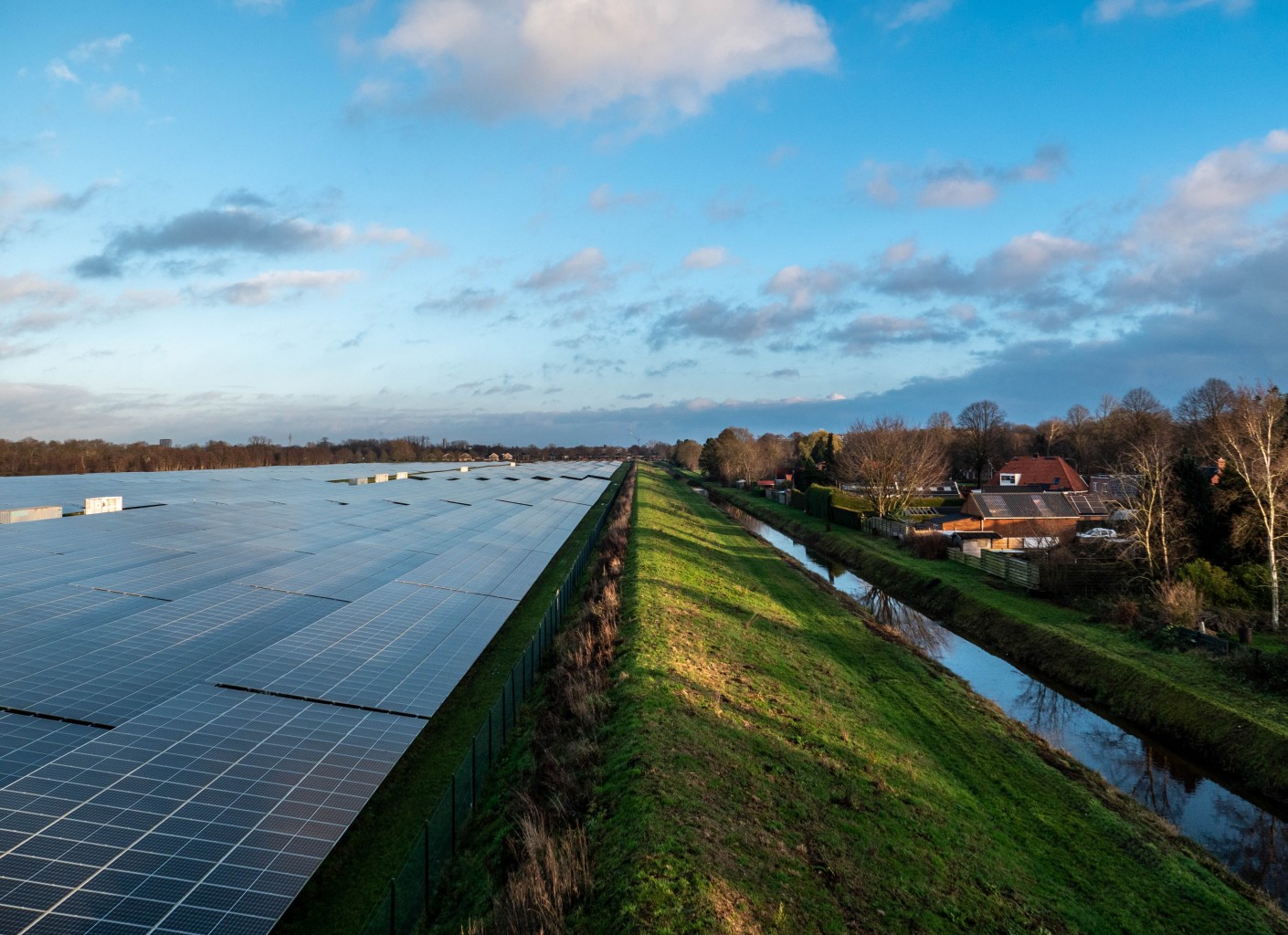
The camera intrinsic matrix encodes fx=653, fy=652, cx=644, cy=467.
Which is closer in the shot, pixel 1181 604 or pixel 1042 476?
pixel 1181 604

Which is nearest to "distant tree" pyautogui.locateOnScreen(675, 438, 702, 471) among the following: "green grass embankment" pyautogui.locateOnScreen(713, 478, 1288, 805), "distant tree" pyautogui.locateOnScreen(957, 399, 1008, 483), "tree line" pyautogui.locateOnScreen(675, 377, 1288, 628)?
"tree line" pyautogui.locateOnScreen(675, 377, 1288, 628)

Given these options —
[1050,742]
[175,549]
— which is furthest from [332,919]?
[175,549]

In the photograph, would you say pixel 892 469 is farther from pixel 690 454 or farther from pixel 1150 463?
pixel 690 454

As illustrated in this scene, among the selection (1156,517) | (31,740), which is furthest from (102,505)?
(1156,517)

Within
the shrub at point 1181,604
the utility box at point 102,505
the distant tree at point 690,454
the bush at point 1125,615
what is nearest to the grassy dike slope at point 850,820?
the bush at point 1125,615

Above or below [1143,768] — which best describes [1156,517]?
above

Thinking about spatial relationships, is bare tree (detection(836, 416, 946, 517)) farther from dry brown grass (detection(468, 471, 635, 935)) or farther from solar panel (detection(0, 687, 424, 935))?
solar panel (detection(0, 687, 424, 935))

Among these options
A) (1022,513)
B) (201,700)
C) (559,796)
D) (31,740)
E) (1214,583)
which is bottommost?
(559,796)
